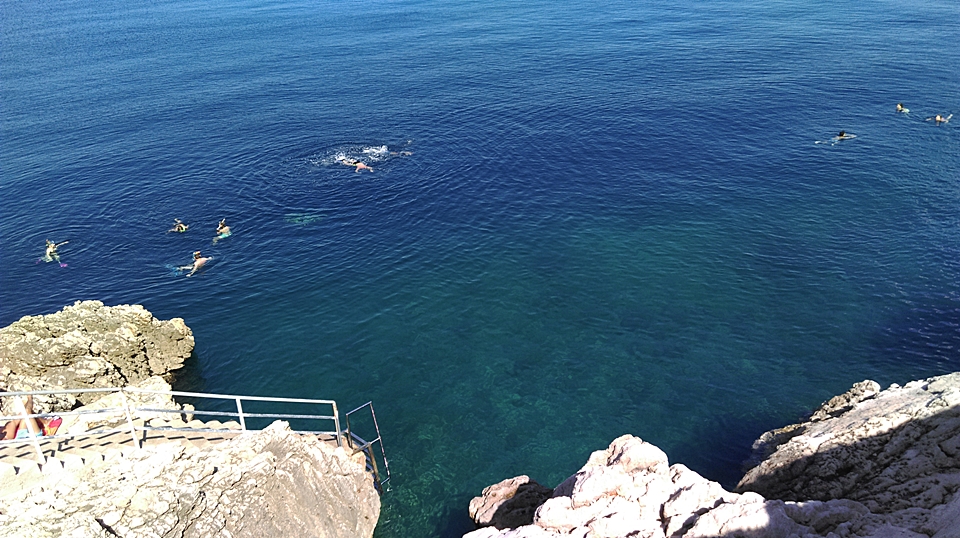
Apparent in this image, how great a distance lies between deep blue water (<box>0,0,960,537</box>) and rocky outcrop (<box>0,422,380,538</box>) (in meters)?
6.04

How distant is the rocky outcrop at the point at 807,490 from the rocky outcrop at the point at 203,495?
6.16 meters

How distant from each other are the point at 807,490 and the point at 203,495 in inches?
893

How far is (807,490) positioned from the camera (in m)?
23.8

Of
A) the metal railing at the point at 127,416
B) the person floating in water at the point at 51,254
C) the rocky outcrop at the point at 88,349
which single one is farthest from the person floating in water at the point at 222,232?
the metal railing at the point at 127,416

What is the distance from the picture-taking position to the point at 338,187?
64.1 metres

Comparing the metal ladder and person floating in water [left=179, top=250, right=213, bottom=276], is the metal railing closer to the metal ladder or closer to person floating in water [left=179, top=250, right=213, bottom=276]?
the metal ladder

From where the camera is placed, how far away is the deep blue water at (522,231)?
120 ft

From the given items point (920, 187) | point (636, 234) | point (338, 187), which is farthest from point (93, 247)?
point (920, 187)

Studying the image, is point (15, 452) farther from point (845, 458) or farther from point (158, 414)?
point (845, 458)

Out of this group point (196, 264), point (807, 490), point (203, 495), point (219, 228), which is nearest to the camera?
point (203, 495)

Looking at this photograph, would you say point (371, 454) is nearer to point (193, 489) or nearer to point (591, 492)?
point (193, 489)

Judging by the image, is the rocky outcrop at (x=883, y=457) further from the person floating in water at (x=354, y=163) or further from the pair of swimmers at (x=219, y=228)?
the person floating in water at (x=354, y=163)

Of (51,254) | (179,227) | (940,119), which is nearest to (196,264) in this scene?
(179,227)

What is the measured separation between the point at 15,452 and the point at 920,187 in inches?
2773
